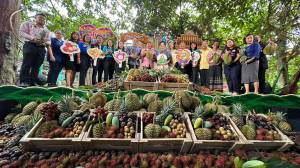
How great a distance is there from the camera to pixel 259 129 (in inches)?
106

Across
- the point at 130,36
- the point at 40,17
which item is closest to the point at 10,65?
the point at 40,17

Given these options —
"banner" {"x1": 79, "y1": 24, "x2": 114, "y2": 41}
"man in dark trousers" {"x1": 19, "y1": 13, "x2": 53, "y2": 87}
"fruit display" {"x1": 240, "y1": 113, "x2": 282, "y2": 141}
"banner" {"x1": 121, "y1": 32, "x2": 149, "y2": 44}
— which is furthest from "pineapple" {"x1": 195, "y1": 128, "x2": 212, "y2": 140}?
"banner" {"x1": 121, "y1": 32, "x2": 149, "y2": 44}

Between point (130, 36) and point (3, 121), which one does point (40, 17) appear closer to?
point (3, 121)

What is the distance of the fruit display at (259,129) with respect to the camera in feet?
8.43

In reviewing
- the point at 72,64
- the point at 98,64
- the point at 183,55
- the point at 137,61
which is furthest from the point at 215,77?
the point at 72,64

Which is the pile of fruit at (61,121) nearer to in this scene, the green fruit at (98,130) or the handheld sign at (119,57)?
the green fruit at (98,130)

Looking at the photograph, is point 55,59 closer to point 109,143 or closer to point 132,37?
point 109,143

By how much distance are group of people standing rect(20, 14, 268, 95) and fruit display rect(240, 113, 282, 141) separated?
3.07 metres

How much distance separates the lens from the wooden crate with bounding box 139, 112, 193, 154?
7.80 ft

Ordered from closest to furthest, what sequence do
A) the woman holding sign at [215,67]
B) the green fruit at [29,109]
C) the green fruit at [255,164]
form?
the green fruit at [255,164]
the green fruit at [29,109]
the woman holding sign at [215,67]

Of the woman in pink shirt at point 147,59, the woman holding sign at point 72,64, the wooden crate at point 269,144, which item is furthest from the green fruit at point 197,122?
the woman in pink shirt at point 147,59

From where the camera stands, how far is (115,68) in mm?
7730

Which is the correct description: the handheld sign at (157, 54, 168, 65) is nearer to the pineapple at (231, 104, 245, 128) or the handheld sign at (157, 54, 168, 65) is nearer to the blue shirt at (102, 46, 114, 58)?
the blue shirt at (102, 46, 114, 58)

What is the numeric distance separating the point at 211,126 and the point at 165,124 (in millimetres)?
455
